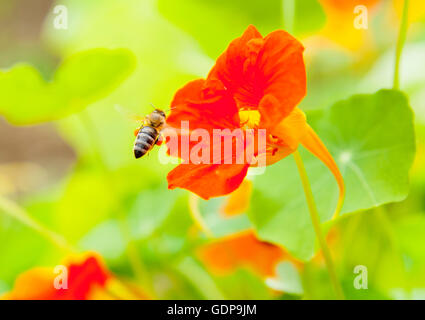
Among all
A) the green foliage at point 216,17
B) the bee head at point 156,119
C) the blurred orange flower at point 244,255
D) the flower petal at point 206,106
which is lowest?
the blurred orange flower at point 244,255

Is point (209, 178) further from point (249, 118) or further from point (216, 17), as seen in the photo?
point (216, 17)

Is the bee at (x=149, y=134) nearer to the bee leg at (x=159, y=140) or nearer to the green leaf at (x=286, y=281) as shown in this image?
the bee leg at (x=159, y=140)

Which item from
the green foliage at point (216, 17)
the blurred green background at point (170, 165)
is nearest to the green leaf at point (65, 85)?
the blurred green background at point (170, 165)

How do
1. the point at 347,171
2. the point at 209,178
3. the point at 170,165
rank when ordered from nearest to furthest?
the point at 209,178
the point at 347,171
the point at 170,165

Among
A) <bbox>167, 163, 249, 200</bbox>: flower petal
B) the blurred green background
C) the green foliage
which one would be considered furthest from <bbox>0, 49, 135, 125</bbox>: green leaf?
<bbox>167, 163, 249, 200</bbox>: flower petal

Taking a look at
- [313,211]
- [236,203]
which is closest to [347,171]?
[313,211]
